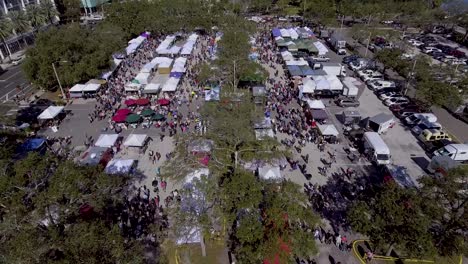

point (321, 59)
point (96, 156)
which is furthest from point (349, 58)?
point (96, 156)

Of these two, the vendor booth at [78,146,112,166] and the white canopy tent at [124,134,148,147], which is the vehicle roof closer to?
the white canopy tent at [124,134,148,147]

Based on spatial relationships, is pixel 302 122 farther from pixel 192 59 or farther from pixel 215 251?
pixel 192 59

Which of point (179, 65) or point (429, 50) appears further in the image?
point (429, 50)

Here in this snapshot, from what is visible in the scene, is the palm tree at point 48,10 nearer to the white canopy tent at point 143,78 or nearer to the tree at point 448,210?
the white canopy tent at point 143,78

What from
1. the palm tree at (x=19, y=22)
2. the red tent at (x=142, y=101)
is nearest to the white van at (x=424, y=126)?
the red tent at (x=142, y=101)

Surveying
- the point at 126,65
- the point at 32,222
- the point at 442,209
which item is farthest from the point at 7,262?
the point at 126,65

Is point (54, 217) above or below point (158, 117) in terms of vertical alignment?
above

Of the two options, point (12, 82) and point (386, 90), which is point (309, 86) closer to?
point (386, 90)
